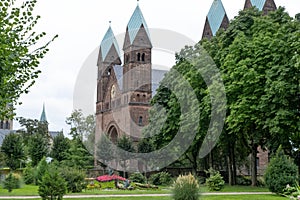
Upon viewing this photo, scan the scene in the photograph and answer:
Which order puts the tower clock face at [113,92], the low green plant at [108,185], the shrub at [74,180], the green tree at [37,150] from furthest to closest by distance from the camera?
the tower clock face at [113,92] < the green tree at [37,150] < the low green plant at [108,185] < the shrub at [74,180]

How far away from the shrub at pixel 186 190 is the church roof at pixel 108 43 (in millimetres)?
58587

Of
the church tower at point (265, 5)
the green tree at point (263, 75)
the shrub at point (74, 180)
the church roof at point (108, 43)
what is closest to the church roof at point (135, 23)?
the church roof at point (108, 43)

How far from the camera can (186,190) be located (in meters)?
15.1

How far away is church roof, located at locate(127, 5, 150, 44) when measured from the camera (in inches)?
2478

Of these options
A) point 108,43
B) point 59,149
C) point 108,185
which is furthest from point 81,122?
point 108,185

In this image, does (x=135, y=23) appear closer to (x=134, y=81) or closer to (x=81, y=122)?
(x=134, y=81)

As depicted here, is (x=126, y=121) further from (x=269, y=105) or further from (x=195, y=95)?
(x=269, y=105)

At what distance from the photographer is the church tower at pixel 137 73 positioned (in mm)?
60469

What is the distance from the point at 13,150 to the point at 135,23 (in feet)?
89.8

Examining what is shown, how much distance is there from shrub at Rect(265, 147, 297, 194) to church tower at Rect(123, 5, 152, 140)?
38.2 metres

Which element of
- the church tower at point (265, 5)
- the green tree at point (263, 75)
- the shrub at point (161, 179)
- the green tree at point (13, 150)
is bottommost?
the shrub at point (161, 179)

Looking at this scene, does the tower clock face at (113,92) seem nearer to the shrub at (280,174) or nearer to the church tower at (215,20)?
the church tower at (215,20)

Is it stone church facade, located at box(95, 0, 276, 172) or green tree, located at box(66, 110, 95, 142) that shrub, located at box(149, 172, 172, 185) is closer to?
stone church facade, located at box(95, 0, 276, 172)

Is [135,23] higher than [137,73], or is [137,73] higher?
[135,23]
